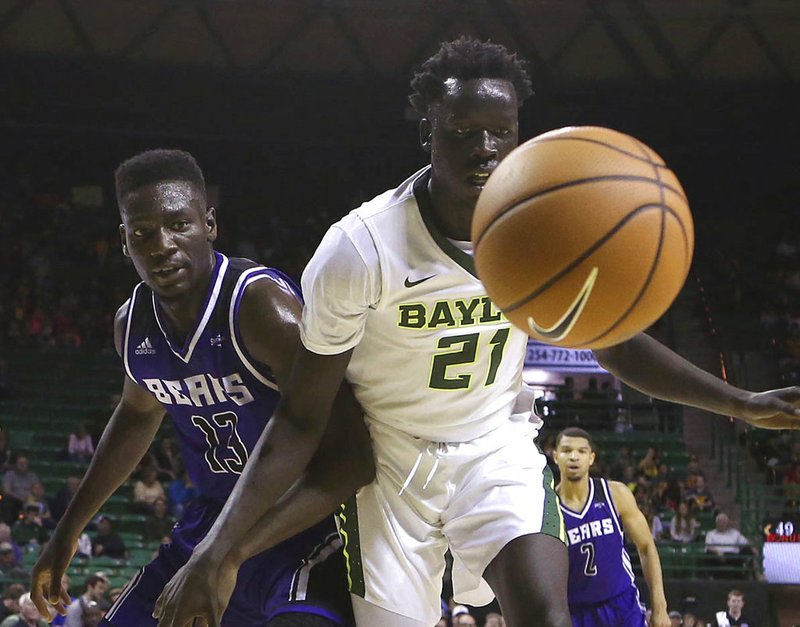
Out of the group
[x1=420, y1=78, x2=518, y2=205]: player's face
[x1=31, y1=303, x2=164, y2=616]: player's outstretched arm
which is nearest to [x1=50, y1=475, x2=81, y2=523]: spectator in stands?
[x1=31, y1=303, x2=164, y2=616]: player's outstretched arm

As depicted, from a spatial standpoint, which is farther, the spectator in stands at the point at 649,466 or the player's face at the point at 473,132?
the spectator in stands at the point at 649,466

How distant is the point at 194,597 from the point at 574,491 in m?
3.90

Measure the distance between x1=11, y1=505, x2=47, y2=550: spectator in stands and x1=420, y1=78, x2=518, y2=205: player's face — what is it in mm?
8140

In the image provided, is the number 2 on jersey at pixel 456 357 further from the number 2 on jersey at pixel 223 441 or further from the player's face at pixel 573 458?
the player's face at pixel 573 458

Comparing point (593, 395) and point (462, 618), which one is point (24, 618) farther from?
point (593, 395)

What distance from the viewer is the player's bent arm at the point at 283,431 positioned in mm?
2938

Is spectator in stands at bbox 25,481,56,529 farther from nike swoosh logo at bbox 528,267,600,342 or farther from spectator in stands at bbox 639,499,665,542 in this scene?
nike swoosh logo at bbox 528,267,600,342

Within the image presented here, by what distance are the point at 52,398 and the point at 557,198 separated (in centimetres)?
1209

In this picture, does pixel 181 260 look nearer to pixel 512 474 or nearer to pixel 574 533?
pixel 512 474

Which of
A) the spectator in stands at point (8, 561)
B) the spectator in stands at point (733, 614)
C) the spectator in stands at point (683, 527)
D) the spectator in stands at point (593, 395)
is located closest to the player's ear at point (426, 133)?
the spectator in stands at point (8, 561)

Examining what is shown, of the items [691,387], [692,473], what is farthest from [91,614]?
[692,473]

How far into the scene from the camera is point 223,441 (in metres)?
3.48

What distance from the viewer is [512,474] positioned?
10.7 ft

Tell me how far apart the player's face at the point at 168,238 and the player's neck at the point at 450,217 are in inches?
29.0
